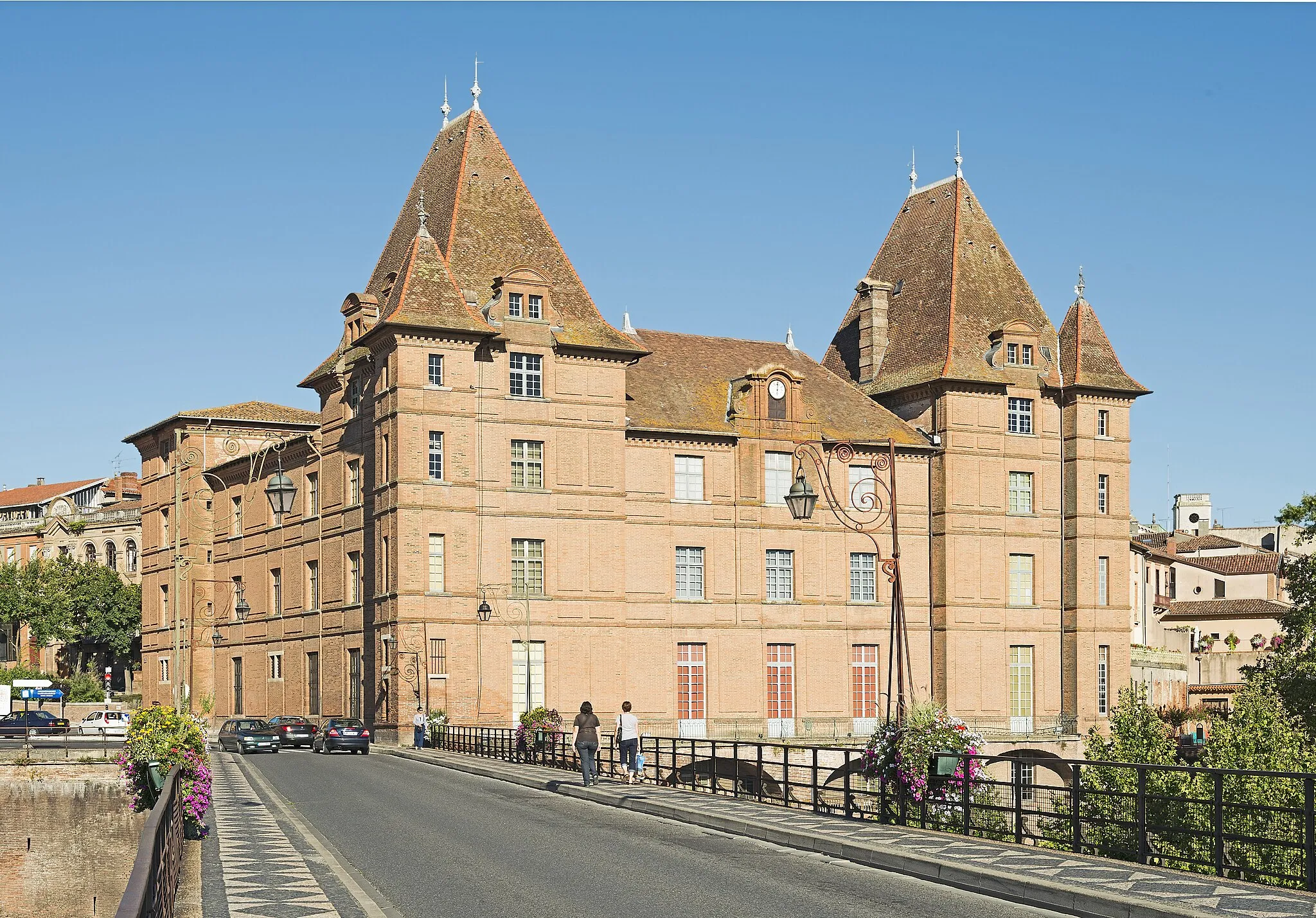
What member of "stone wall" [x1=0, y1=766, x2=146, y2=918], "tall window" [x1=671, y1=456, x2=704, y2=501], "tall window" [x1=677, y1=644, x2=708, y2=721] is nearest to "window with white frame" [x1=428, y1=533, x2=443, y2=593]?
"tall window" [x1=671, y1=456, x2=704, y2=501]

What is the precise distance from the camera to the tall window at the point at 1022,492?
→ 222 ft

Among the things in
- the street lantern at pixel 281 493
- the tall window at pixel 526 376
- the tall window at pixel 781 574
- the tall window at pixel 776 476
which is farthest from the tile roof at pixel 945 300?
the street lantern at pixel 281 493

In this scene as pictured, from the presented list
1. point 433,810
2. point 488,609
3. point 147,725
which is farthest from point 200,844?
point 488,609

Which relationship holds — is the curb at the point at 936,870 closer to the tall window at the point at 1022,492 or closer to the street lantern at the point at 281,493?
the street lantern at the point at 281,493

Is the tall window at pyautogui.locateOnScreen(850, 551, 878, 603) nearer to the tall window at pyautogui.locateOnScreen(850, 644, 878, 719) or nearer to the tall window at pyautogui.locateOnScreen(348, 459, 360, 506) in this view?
the tall window at pyautogui.locateOnScreen(850, 644, 878, 719)

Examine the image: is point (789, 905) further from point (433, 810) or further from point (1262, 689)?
point (1262, 689)

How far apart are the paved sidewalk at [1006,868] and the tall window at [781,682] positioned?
Answer: 36090mm

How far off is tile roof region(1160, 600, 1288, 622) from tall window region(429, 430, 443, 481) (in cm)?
5963

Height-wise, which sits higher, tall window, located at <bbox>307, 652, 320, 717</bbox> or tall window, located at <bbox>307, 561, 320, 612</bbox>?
tall window, located at <bbox>307, 561, 320, 612</bbox>

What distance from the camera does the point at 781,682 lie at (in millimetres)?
63312

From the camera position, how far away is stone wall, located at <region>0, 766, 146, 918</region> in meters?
43.6

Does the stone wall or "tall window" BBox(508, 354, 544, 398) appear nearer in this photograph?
the stone wall

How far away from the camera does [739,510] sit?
63.3 metres

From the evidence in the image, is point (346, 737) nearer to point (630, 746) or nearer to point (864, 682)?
point (630, 746)
